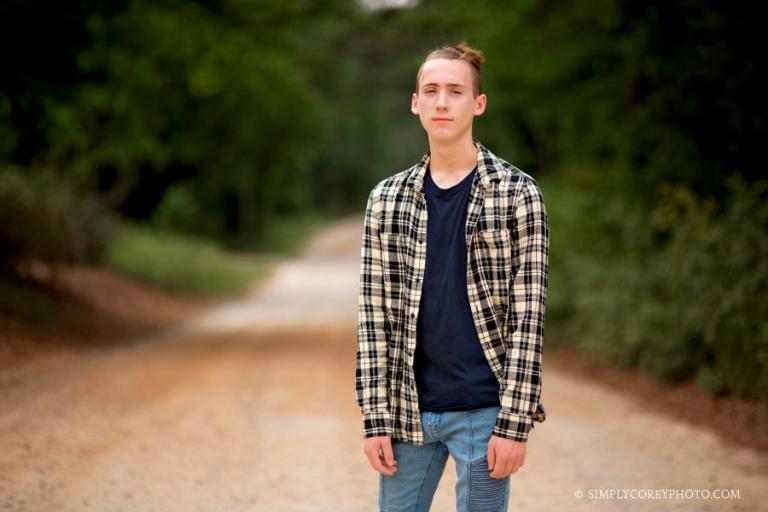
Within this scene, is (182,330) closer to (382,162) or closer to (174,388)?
(174,388)

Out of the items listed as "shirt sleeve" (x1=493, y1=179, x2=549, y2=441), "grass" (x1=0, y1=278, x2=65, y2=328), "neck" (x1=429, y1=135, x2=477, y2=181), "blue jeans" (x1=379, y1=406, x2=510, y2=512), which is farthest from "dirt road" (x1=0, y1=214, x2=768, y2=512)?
"neck" (x1=429, y1=135, x2=477, y2=181)

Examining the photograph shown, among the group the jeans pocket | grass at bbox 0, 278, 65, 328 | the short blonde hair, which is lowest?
grass at bbox 0, 278, 65, 328

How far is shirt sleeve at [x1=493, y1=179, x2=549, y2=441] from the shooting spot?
2828 mm

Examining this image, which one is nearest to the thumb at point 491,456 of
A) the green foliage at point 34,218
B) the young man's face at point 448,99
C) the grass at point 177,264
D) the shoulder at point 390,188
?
the shoulder at point 390,188

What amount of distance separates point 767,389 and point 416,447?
6269mm

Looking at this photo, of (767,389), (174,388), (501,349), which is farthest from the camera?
(174,388)

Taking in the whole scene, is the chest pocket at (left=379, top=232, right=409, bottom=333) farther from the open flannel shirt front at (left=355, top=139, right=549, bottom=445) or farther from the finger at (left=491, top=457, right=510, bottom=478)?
the finger at (left=491, top=457, right=510, bottom=478)

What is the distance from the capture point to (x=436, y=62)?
10.1ft

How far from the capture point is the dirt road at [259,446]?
19.8 feet

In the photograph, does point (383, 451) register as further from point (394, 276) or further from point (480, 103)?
point (480, 103)

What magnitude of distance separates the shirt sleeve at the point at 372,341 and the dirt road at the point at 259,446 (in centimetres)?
298

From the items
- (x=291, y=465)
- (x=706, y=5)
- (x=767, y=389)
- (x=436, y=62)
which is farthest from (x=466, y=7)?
(x=436, y=62)

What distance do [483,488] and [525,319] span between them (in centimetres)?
56

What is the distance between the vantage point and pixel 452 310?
9.71 ft
